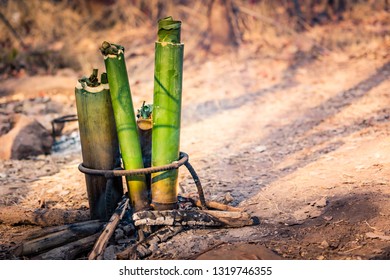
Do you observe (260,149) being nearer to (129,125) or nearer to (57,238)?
(129,125)

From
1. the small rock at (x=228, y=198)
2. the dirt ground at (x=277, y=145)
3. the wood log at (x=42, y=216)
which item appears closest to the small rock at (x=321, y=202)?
the dirt ground at (x=277, y=145)

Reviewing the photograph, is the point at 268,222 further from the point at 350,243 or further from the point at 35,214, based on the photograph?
the point at 35,214

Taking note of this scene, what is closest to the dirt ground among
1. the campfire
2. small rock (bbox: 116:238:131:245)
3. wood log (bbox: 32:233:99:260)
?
the campfire

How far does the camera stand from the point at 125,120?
2.99 metres

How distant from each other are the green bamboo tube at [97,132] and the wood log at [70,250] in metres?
0.19

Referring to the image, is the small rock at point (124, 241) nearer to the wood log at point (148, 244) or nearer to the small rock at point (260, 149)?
the wood log at point (148, 244)

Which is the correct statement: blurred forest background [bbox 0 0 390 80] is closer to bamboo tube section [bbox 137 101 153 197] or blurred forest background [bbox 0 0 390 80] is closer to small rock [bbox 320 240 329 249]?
bamboo tube section [bbox 137 101 153 197]

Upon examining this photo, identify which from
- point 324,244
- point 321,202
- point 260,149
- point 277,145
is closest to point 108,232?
point 324,244

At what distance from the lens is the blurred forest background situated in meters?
8.01

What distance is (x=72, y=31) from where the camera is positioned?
9.31 metres

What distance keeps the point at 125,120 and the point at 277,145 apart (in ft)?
7.13

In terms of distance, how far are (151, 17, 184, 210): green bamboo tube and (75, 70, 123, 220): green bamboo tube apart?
0.24 m
